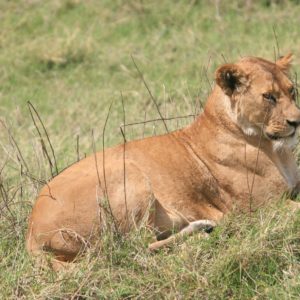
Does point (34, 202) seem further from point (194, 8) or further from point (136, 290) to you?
point (194, 8)

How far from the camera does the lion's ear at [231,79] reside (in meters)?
5.67

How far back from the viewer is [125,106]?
8641 mm

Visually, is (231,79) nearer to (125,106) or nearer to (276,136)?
(276,136)

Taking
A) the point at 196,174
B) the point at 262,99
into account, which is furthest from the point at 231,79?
the point at 196,174

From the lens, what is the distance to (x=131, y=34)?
1032 cm

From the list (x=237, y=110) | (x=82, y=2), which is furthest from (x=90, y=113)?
(x=237, y=110)

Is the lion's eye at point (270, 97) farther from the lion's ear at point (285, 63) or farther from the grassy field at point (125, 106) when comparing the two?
the grassy field at point (125, 106)

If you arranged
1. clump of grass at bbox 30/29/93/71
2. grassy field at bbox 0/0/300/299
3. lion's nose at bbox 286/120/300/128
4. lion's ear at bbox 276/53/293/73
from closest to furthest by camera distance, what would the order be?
grassy field at bbox 0/0/300/299 < lion's nose at bbox 286/120/300/128 < lion's ear at bbox 276/53/293/73 < clump of grass at bbox 30/29/93/71

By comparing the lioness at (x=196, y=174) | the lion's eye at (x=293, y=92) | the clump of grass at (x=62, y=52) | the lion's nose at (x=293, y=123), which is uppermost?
the lion's eye at (x=293, y=92)

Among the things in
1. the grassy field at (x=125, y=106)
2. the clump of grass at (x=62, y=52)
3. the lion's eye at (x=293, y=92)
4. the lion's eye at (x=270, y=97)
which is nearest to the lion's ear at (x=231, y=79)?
the lion's eye at (x=270, y=97)

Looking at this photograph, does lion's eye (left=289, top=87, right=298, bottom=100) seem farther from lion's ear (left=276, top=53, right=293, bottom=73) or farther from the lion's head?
lion's ear (left=276, top=53, right=293, bottom=73)

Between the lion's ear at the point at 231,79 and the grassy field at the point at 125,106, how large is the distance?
68 cm

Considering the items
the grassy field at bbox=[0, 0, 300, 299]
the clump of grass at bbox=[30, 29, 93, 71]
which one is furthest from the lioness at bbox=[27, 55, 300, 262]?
the clump of grass at bbox=[30, 29, 93, 71]

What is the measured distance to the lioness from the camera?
549cm
